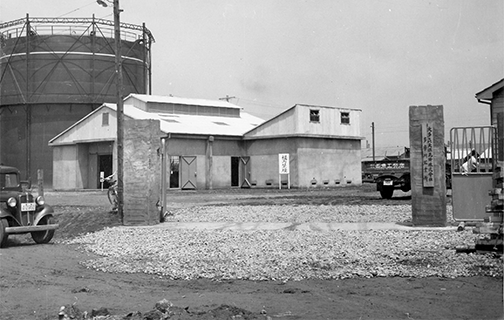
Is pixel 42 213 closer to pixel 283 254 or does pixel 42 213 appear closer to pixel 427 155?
pixel 283 254

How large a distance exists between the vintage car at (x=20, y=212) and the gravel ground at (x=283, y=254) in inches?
31.5

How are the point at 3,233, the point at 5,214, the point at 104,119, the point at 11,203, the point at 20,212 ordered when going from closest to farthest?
the point at 3,233, the point at 5,214, the point at 11,203, the point at 20,212, the point at 104,119

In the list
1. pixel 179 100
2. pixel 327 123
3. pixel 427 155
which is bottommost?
pixel 427 155

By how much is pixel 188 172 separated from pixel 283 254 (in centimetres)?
2984

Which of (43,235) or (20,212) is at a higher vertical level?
(20,212)

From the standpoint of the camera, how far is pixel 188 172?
39.2m

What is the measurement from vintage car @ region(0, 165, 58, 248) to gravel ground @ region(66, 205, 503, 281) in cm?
80

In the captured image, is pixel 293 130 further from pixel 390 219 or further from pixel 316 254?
pixel 316 254

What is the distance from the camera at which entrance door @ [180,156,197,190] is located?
3903cm

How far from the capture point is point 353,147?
45.1 metres

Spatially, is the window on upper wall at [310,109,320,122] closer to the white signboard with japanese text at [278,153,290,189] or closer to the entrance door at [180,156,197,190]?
the white signboard with japanese text at [278,153,290,189]

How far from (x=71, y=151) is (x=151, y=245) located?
33190mm

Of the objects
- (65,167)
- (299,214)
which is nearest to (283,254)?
(299,214)

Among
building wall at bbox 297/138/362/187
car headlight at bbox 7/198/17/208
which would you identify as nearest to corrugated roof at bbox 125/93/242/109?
building wall at bbox 297/138/362/187
